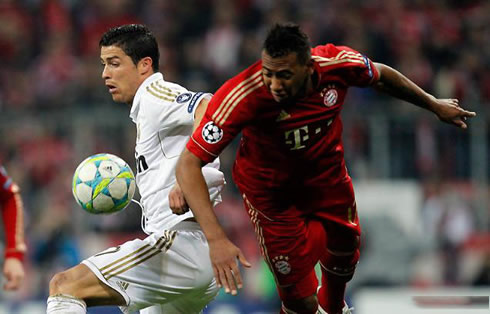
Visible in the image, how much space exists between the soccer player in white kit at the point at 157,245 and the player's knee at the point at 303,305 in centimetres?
49

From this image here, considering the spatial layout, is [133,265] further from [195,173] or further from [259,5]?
[259,5]

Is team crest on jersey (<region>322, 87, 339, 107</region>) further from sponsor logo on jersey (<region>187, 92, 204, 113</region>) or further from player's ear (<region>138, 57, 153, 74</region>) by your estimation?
player's ear (<region>138, 57, 153, 74</region>)

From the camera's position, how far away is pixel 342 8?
1222cm

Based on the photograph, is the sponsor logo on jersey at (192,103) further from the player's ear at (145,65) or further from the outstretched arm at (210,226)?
the outstretched arm at (210,226)

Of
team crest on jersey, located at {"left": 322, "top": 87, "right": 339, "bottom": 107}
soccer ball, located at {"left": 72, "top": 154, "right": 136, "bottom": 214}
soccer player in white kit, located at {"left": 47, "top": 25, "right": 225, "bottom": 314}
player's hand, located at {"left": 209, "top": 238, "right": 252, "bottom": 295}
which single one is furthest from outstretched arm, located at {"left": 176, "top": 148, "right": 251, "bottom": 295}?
team crest on jersey, located at {"left": 322, "top": 87, "right": 339, "bottom": 107}

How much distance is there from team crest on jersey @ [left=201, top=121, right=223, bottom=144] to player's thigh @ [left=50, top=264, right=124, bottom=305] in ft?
3.51

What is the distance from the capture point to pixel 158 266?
4969mm

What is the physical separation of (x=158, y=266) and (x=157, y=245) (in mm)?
119

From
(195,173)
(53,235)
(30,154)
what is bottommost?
(53,235)

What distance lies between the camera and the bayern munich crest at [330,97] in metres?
4.82

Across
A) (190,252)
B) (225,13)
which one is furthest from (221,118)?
(225,13)

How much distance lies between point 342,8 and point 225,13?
1620mm

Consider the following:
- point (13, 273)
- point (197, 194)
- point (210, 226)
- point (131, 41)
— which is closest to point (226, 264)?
point (210, 226)

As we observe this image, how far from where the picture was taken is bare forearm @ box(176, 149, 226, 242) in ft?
14.1
